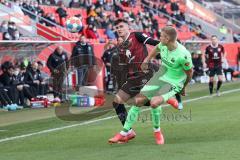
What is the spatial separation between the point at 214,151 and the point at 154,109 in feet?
5.47

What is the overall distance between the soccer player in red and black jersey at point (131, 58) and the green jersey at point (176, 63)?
0.49 m

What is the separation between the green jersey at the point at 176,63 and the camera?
34.0 feet

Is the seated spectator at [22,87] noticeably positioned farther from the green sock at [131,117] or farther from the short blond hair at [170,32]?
the short blond hair at [170,32]

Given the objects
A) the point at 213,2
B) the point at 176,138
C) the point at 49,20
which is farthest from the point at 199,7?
the point at 176,138

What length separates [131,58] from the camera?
11242mm

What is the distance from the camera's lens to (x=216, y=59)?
73.3 ft

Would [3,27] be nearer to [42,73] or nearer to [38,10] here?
[42,73]

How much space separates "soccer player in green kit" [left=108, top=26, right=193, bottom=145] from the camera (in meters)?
10.3

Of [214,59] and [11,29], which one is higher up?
[11,29]

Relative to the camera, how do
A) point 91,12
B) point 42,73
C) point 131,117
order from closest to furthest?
point 131,117 → point 42,73 → point 91,12

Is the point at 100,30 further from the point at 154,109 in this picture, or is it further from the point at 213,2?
the point at 213,2

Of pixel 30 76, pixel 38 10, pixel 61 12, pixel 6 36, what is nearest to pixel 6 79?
pixel 30 76

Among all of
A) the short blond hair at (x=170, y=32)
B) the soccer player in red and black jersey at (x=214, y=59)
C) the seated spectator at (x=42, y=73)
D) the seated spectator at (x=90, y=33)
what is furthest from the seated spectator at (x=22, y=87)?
the short blond hair at (x=170, y=32)

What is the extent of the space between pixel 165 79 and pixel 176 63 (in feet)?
1.35
